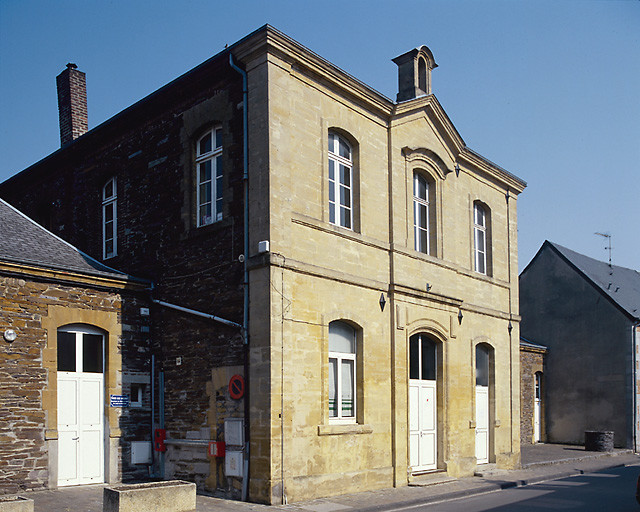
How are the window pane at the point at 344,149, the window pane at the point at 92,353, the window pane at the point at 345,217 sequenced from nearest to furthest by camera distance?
the window pane at the point at 92,353 → the window pane at the point at 345,217 → the window pane at the point at 344,149

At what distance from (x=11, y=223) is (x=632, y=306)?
21462mm

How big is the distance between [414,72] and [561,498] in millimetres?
9913

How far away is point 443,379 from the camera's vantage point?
631 inches

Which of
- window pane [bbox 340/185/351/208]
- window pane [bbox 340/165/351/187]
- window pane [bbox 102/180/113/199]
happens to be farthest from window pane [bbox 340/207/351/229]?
window pane [bbox 102/180/113/199]

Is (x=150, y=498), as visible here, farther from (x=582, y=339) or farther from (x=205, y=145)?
(x=582, y=339)

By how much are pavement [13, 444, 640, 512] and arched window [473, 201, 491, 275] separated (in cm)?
527

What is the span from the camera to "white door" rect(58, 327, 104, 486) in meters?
12.7

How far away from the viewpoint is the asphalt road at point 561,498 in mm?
11805

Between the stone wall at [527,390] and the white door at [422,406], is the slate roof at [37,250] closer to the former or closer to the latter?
the white door at [422,406]

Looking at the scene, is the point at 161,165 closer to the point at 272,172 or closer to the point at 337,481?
the point at 272,172

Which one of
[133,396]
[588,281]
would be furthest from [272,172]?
[588,281]

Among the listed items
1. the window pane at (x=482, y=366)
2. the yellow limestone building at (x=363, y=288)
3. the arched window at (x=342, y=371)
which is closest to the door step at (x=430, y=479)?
the yellow limestone building at (x=363, y=288)

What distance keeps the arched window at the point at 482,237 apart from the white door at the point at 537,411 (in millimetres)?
9461

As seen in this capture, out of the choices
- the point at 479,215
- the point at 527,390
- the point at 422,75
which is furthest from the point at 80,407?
the point at 527,390
